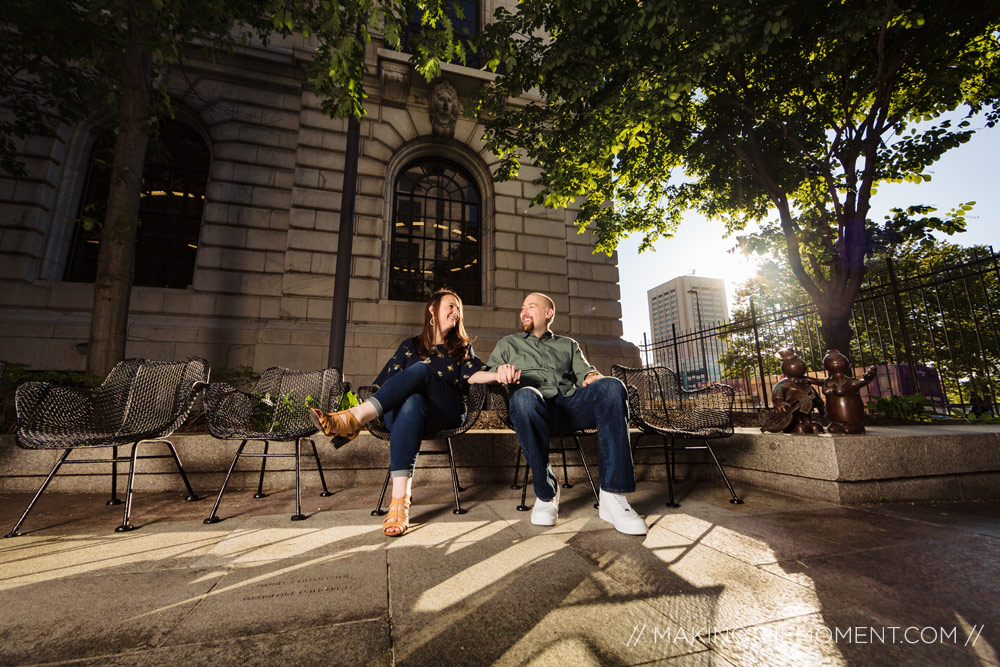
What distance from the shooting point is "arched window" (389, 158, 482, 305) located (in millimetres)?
9781

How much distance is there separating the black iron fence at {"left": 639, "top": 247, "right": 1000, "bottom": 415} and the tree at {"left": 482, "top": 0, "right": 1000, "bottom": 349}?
2.94 feet

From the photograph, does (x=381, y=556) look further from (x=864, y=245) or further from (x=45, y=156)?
(x=45, y=156)

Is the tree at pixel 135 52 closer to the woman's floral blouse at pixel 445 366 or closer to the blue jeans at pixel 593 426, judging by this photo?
the woman's floral blouse at pixel 445 366

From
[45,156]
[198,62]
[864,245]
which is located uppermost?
[198,62]

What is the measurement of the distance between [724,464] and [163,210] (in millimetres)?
11362

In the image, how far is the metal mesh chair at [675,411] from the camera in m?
3.16

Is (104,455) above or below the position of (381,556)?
above

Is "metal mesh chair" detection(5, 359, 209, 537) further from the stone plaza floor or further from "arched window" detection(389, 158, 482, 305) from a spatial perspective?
"arched window" detection(389, 158, 482, 305)

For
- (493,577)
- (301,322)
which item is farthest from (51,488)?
(301,322)

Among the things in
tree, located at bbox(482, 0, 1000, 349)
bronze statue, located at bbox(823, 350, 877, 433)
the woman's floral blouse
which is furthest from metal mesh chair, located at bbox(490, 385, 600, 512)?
tree, located at bbox(482, 0, 1000, 349)

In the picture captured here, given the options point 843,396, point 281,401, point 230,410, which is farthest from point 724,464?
point 230,410

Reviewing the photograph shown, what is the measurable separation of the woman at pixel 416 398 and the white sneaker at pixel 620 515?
1.02 metres

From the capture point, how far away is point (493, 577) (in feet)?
5.85

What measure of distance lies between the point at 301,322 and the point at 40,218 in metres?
5.06
